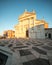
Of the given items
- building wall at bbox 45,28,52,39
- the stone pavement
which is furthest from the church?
the stone pavement

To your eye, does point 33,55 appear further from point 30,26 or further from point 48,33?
point 30,26

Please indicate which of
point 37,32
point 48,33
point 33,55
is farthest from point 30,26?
point 33,55

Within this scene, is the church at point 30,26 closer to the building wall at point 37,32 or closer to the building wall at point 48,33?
the building wall at point 37,32

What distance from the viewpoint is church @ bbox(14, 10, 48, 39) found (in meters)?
28.0

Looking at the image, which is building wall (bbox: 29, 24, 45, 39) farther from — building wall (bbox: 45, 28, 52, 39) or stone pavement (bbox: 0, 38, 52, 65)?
stone pavement (bbox: 0, 38, 52, 65)

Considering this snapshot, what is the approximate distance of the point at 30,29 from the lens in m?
30.7

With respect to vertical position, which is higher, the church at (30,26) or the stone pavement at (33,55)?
the church at (30,26)

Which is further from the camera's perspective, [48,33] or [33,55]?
[48,33]

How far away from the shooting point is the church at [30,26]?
2797 cm

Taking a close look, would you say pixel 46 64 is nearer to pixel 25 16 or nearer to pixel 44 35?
pixel 44 35

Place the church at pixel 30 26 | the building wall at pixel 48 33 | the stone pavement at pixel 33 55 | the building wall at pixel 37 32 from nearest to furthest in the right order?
the stone pavement at pixel 33 55 → the building wall at pixel 48 33 → the building wall at pixel 37 32 → the church at pixel 30 26

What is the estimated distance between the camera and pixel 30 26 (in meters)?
31.2

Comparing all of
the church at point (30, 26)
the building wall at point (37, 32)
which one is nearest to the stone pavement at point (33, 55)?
the building wall at point (37, 32)

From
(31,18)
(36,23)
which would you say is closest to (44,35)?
(36,23)
